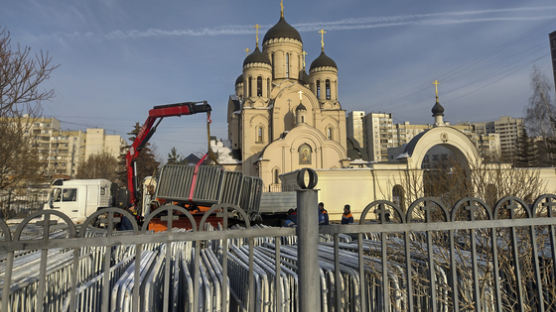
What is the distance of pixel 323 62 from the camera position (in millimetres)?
36906

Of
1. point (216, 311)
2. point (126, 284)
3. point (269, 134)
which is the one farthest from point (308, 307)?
point (269, 134)

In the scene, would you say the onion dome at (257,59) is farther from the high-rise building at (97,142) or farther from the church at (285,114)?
the high-rise building at (97,142)

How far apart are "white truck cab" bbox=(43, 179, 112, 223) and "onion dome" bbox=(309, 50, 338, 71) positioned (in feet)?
93.1

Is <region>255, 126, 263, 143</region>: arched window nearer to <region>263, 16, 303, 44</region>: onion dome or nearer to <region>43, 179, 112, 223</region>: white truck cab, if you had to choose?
<region>263, 16, 303, 44</region>: onion dome

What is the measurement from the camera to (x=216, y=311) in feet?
9.45

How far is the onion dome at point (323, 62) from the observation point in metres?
36.8

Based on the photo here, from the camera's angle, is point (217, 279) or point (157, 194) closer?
point (217, 279)

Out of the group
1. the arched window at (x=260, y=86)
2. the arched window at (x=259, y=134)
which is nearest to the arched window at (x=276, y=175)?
the arched window at (x=259, y=134)

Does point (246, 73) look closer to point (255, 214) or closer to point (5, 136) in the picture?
point (255, 214)

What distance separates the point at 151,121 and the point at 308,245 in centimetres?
1317

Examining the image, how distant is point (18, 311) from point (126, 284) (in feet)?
3.04

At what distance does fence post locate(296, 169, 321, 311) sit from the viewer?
1.92 m

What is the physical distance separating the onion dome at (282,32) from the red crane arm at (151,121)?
25758 mm

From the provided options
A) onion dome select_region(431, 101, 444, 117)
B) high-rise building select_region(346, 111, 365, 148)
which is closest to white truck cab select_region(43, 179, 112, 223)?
onion dome select_region(431, 101, 444, 117)
